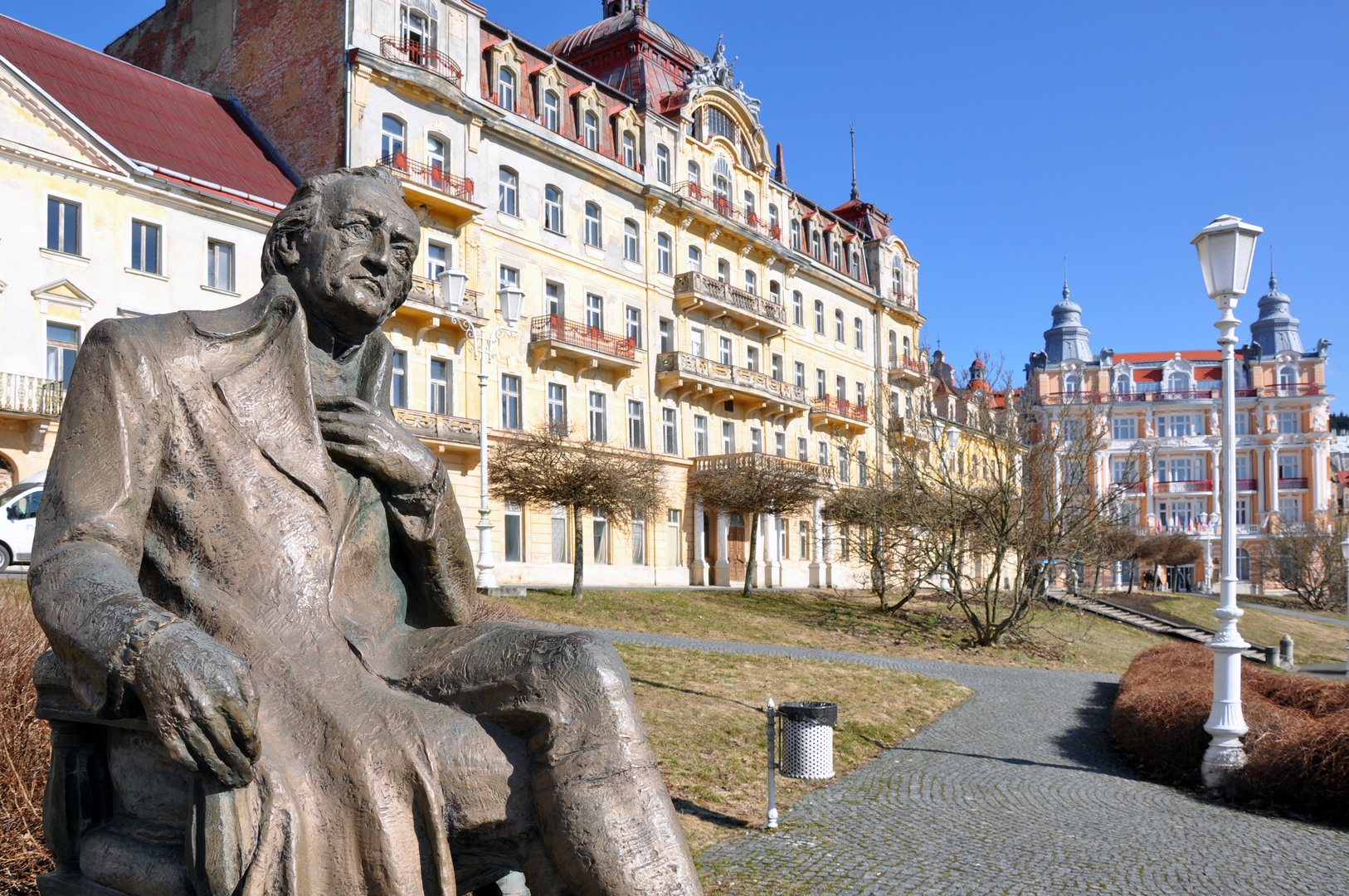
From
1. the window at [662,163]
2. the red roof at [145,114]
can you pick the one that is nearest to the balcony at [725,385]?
the window at [662,163]

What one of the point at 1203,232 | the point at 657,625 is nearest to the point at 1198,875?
the point at 1203,232

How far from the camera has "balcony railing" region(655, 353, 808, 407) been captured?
35156 millimetres

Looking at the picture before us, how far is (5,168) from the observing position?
2030 cm

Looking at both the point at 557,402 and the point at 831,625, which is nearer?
the point at 831,625

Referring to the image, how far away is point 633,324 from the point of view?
3503 cm

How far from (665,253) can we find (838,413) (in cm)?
1204

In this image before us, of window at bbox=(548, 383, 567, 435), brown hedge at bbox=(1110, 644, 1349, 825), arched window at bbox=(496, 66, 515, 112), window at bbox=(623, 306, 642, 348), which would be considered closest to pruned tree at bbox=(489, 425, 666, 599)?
window at bbox=(548, 383, 567, 435)

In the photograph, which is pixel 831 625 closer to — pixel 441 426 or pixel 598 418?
pixel 441 426

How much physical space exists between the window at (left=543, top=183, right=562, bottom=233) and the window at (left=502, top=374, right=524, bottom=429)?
4928 millimetres

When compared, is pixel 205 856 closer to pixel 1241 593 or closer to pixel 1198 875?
pixel 1198 875

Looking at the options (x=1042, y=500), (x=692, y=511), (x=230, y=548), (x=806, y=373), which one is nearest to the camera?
(x=230, y=548)

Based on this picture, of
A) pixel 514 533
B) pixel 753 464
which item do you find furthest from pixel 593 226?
pixel 514 533

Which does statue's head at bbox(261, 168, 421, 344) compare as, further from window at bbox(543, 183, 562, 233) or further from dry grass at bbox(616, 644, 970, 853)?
window at bbox(543, 183, 562, 233)

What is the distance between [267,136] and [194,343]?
28.3 metres
